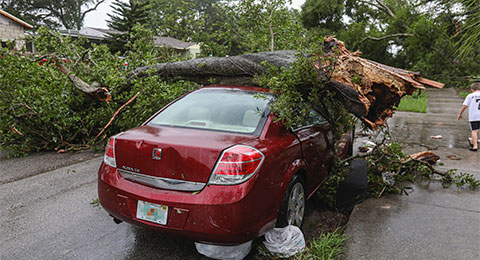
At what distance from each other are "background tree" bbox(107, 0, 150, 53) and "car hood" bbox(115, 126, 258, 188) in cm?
3110

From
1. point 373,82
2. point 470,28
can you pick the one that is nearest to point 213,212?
point 470,28

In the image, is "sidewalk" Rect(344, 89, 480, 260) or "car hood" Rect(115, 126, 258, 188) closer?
"car hood" Rect(115, 126, 258, 188)

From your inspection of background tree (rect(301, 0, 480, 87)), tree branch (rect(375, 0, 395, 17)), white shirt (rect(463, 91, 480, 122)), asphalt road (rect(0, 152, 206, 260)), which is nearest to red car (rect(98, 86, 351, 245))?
asphalt road (rect(0, 152, 206, 260))

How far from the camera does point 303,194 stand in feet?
11.1

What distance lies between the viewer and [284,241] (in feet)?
9.34

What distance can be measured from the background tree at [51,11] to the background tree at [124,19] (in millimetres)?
16557

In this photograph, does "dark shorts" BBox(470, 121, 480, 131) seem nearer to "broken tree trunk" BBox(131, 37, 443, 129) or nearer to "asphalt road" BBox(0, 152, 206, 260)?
"broken tree trunk" BBox(131, 37, 443, 129)

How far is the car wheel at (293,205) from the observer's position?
293 centimetres

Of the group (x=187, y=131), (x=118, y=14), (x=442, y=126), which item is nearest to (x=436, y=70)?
(x=442, y=126)

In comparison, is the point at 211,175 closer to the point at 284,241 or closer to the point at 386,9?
the point at 284,241

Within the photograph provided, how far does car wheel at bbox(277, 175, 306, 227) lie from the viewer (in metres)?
2.93

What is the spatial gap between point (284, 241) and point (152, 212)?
1.12 m

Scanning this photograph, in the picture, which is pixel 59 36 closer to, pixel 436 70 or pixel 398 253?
pixel 398 253

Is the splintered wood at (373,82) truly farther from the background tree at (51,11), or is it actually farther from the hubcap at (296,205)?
the background tree at (51,11)
